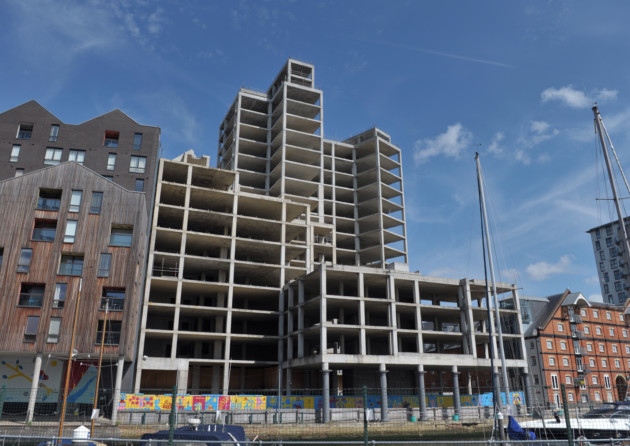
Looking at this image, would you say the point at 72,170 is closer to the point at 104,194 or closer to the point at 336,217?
the point at 104,194

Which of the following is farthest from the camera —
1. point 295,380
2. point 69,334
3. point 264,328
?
point 264,328

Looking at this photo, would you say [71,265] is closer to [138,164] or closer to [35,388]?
[35,388]

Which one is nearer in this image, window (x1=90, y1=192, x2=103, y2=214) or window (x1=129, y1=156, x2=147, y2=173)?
window (x1=90, y1=192, x2=103, y2=214)

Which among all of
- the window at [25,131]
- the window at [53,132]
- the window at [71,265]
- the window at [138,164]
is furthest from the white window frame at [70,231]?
the window at [25,131]

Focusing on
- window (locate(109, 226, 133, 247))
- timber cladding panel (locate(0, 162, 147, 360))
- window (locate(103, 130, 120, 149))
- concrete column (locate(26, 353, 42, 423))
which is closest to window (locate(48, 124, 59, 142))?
window (locate(103, 130, 120, 149))

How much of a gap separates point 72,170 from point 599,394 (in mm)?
82422

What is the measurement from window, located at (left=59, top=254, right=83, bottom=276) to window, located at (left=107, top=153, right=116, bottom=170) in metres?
16.5

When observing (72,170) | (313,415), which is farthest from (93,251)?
(313,415)

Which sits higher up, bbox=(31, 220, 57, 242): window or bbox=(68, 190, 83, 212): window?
bbox=(68, 190, 83, 212): window

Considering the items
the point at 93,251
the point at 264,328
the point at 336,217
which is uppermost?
the point at 336,217

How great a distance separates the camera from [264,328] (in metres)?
74.2

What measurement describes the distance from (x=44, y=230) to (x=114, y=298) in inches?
409

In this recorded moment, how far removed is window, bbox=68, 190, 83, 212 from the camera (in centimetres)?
5275

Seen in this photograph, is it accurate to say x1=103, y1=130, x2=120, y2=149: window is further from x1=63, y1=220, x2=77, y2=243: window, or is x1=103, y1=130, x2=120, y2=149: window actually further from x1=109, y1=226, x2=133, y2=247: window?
x1=109, y1=226, x2=133, y2=247: window
